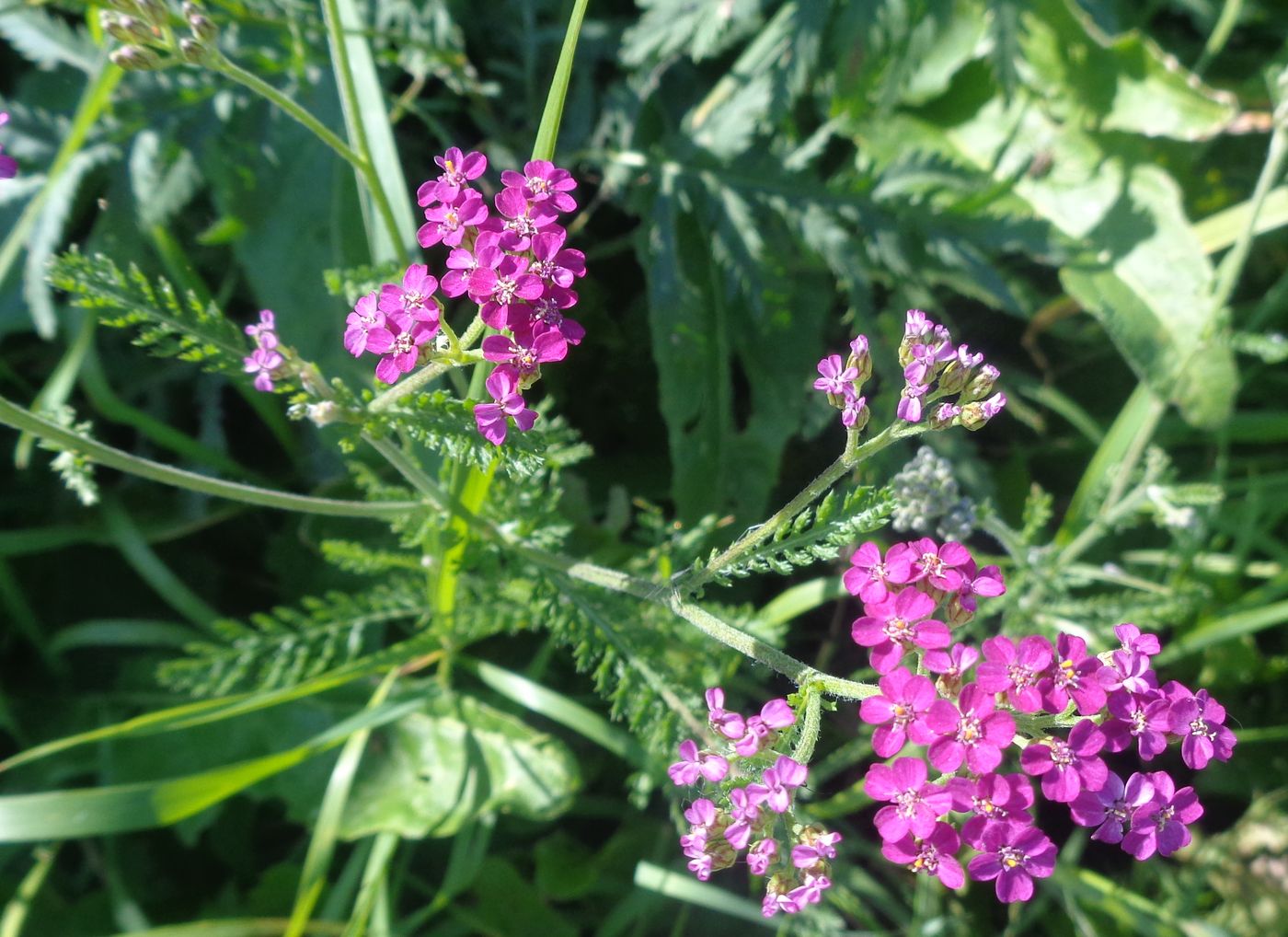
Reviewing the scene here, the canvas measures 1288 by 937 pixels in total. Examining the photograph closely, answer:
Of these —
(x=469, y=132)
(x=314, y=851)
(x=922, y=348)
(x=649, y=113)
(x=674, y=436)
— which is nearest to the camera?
(x=922, y=348)

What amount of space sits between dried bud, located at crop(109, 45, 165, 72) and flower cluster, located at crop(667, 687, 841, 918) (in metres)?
1.38

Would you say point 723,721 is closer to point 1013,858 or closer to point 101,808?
point 1013,858

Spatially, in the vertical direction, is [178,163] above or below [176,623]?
above

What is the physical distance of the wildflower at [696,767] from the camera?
4.78 ft

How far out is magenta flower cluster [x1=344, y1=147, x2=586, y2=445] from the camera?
151 centimetres

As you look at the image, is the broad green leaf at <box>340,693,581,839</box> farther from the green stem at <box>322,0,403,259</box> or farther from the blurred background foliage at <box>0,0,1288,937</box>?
the green stem at <box>322,0,403,259</box>

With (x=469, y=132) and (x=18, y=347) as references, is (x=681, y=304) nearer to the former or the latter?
(x=469, y=132)

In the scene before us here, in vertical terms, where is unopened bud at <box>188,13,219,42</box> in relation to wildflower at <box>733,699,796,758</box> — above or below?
above

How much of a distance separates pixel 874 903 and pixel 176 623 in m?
2.22

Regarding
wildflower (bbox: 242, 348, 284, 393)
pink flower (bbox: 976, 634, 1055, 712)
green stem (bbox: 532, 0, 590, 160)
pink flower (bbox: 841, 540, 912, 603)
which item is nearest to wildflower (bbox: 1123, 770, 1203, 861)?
pink flower (bbox: 976, 634, 1055, 712)

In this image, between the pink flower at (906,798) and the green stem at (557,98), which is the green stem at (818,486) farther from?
the green stem at (557,98)

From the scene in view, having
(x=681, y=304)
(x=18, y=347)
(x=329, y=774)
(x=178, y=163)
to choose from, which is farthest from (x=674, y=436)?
(x=18, y=347)

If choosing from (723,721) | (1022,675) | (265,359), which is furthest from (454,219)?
(1022,675)

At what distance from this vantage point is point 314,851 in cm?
241
